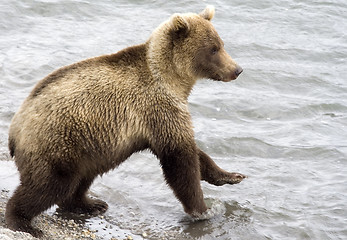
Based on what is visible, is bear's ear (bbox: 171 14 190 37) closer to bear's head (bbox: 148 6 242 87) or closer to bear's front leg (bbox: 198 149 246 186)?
bear's head (bbox: 148 6 242 87)

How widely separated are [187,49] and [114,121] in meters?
1.32

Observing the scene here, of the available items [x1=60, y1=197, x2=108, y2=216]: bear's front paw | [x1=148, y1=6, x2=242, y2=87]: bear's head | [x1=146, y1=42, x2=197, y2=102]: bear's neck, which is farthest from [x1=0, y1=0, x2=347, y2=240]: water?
[x1=148, y1=6, x2=242, y2=87]: bear's head

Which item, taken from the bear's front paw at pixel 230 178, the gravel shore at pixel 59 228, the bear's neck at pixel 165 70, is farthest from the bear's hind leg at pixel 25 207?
the bear's front paw at pixel 230 178

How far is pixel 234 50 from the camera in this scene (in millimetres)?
14789

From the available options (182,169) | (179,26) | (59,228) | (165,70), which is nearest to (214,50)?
(179,26)

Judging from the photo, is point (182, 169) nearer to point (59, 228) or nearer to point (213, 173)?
point (213, 173)

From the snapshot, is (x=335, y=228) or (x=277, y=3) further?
(x=277, y=3)

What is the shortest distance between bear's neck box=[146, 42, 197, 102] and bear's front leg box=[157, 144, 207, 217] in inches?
26.9

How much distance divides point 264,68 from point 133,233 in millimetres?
7335

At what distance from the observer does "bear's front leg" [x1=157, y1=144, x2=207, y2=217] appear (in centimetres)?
713

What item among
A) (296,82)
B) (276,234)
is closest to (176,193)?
(276,234)

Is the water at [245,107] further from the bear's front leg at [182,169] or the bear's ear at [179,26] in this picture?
the bear's ear at [179,26]

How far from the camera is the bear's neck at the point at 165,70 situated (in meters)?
7.28

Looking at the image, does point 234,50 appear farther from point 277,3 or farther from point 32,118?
point 32,118
